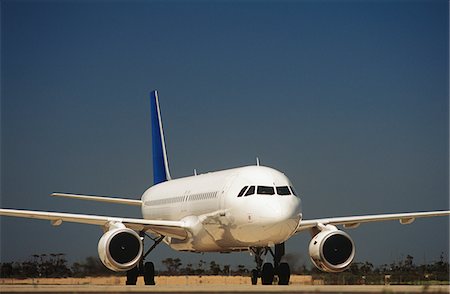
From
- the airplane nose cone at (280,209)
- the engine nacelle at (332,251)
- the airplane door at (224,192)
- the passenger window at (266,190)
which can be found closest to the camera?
the airplane nose cone at (280,209)

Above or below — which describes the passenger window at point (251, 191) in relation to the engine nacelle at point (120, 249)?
above

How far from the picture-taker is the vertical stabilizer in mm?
48688

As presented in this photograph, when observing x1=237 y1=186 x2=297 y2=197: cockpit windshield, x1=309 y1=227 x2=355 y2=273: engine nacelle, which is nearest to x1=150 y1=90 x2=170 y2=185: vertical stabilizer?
x1=309 y1=227 x2=355 y2=273: engine nacelle

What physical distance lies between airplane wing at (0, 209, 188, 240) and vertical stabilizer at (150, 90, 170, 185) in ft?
40.1

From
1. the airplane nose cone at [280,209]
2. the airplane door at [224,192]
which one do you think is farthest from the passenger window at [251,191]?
the airplane door at [224,192]

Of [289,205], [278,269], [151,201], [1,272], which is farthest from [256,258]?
[1,272]

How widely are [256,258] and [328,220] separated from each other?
270 centimetres

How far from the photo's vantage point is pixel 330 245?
32.6m

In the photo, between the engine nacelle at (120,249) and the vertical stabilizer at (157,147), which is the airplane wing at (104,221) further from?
the vertical stabilizer at (157,147)

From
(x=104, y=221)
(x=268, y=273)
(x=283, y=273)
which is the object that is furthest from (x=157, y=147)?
(x=283, y=273)

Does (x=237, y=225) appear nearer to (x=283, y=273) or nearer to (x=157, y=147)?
(x=283, y=273)

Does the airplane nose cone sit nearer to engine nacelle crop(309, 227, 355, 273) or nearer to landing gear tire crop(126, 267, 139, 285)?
engine nacelle crop(309, 227, 355, 273)

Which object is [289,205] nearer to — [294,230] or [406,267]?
[294,230]

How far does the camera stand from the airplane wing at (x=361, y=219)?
33750mm
